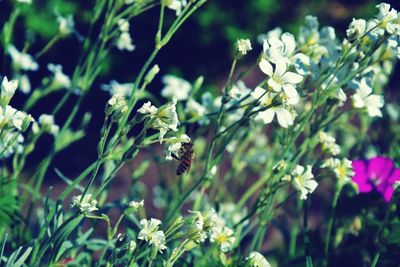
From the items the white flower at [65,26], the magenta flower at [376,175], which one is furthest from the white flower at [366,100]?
the white flower at [65,26]

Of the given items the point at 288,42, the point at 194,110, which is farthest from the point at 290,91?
the point at 194,110

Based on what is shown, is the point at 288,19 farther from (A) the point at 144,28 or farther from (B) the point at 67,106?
(B) the point at 67,106

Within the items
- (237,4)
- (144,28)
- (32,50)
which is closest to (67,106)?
(32,50)

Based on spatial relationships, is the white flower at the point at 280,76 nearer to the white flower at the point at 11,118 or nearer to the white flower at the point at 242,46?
the white flower at the point at 242,46

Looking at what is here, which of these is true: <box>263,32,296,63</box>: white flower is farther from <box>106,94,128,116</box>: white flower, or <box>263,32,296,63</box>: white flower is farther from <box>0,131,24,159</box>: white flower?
<box>0,131,24,159</box>: white flower

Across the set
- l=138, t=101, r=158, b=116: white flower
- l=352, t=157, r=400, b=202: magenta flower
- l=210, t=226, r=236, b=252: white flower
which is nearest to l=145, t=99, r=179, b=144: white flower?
l=138, t=101, r=158, b=116: white flower
